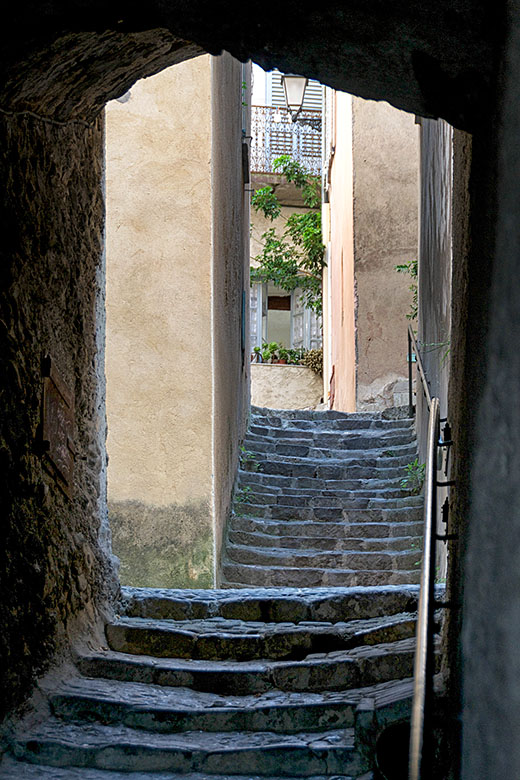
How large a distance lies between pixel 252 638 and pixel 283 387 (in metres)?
13.6

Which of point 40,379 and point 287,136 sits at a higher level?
point 287,136

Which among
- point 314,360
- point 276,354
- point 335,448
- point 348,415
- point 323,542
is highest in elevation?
point 276,354

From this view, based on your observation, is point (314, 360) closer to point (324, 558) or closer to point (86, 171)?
point (324, 558)

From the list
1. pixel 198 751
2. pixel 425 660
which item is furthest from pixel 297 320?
pixel 425 660

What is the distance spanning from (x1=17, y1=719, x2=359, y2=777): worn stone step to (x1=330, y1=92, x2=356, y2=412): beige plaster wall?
8138mm

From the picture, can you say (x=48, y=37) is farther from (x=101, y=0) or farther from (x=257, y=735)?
(x=257, y=735)

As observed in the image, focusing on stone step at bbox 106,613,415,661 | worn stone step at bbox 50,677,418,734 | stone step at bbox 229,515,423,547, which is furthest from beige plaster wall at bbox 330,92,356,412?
worn stone step at bbox 50,677,418,734

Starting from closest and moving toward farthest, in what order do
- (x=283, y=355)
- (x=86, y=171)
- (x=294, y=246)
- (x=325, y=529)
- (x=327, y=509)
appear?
(x=86, y=171) → (x=325, y=529) → (x=327, y=509) → (x=283, y=355) → (x=294, y=246)

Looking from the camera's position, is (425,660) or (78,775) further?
(78,775)

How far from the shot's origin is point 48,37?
290cm

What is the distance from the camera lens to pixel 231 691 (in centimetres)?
374

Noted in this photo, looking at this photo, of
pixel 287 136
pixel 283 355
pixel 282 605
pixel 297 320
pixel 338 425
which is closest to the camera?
pixel 282 605

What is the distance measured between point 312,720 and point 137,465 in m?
3.40

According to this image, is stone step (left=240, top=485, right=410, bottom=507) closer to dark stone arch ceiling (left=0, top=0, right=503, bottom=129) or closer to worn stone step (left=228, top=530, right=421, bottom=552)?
worn stone step (left=228, top=530, right=421, bottom=552)
